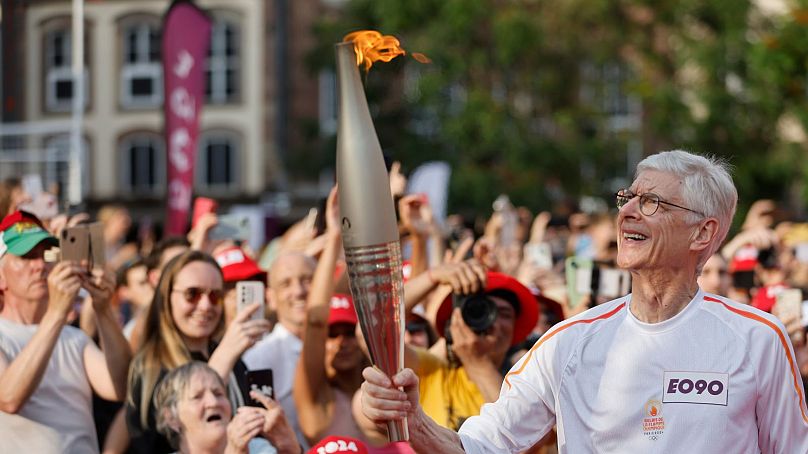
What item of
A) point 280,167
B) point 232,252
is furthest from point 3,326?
point 280,167

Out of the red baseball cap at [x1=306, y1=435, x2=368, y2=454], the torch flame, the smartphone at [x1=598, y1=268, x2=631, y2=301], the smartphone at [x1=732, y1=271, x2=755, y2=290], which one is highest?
the torch flame

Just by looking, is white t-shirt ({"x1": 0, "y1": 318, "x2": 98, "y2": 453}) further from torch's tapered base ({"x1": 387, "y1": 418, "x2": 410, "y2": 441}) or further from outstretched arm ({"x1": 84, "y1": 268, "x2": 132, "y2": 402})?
torch's tapered base ({"x1": 387, "y1": 418, "x2": 410, "y2": 441})

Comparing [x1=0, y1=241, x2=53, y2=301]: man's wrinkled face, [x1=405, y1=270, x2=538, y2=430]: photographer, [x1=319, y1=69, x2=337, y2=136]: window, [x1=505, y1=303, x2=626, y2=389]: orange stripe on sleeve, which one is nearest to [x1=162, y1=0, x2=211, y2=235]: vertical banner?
[x1=0, y1=241, x2=53, y2=301]: man's wrinkled face

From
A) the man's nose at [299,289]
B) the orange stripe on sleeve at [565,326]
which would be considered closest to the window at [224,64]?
the man's nose at [299,289]

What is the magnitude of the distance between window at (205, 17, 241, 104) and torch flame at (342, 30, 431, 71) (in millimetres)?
30604

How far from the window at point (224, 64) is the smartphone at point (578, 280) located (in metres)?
27.4

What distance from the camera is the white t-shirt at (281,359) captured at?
593 cm

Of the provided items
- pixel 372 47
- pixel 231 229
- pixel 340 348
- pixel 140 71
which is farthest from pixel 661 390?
pixel 140 71

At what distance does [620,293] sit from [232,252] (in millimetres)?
1891

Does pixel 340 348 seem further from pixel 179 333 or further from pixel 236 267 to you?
pixel 236 267

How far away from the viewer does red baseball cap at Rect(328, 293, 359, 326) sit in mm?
5867

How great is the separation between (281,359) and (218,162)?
28.1 meters

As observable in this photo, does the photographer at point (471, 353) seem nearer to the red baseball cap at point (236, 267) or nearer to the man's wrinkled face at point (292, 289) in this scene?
the man's wrinkled face at point (292, 289)

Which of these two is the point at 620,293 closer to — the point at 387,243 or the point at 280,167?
the point at 387,243
